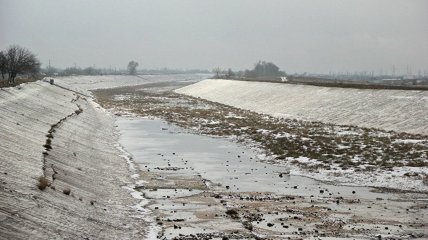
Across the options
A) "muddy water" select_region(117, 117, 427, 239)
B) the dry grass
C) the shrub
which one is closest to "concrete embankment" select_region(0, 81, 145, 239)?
the shrub

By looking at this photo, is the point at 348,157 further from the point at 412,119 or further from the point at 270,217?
the point at 412,119

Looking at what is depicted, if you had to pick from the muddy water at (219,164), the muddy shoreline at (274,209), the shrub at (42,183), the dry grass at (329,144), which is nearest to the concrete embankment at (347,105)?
the dry grass at (329,144)

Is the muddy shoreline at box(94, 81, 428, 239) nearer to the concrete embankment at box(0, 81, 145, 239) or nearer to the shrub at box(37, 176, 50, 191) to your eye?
the concrete embankment at box(0, 81, 145, 239)

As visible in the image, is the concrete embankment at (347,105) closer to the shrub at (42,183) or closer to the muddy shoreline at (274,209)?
the muddy shoreline at (274,209)

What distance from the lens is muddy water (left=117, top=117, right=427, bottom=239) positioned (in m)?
16.7

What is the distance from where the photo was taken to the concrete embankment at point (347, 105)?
45.3m

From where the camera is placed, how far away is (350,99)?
60781 mm

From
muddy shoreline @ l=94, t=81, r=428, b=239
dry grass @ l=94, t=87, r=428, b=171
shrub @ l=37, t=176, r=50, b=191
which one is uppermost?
shrub @ l=37, t=176, r=50, b=191

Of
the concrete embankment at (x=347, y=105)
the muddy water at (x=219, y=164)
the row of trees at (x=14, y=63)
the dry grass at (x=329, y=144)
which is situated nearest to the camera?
the muddy water at (x=219, y=164)

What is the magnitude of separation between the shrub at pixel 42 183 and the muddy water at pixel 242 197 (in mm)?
4462

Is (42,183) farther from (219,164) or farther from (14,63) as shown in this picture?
(14,63)

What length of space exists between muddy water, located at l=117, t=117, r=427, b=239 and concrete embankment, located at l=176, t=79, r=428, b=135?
1896cm

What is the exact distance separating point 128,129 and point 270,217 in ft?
110

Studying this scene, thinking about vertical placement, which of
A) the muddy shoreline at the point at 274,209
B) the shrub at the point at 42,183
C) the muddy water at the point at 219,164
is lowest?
the muddy water at the point at 219,164
